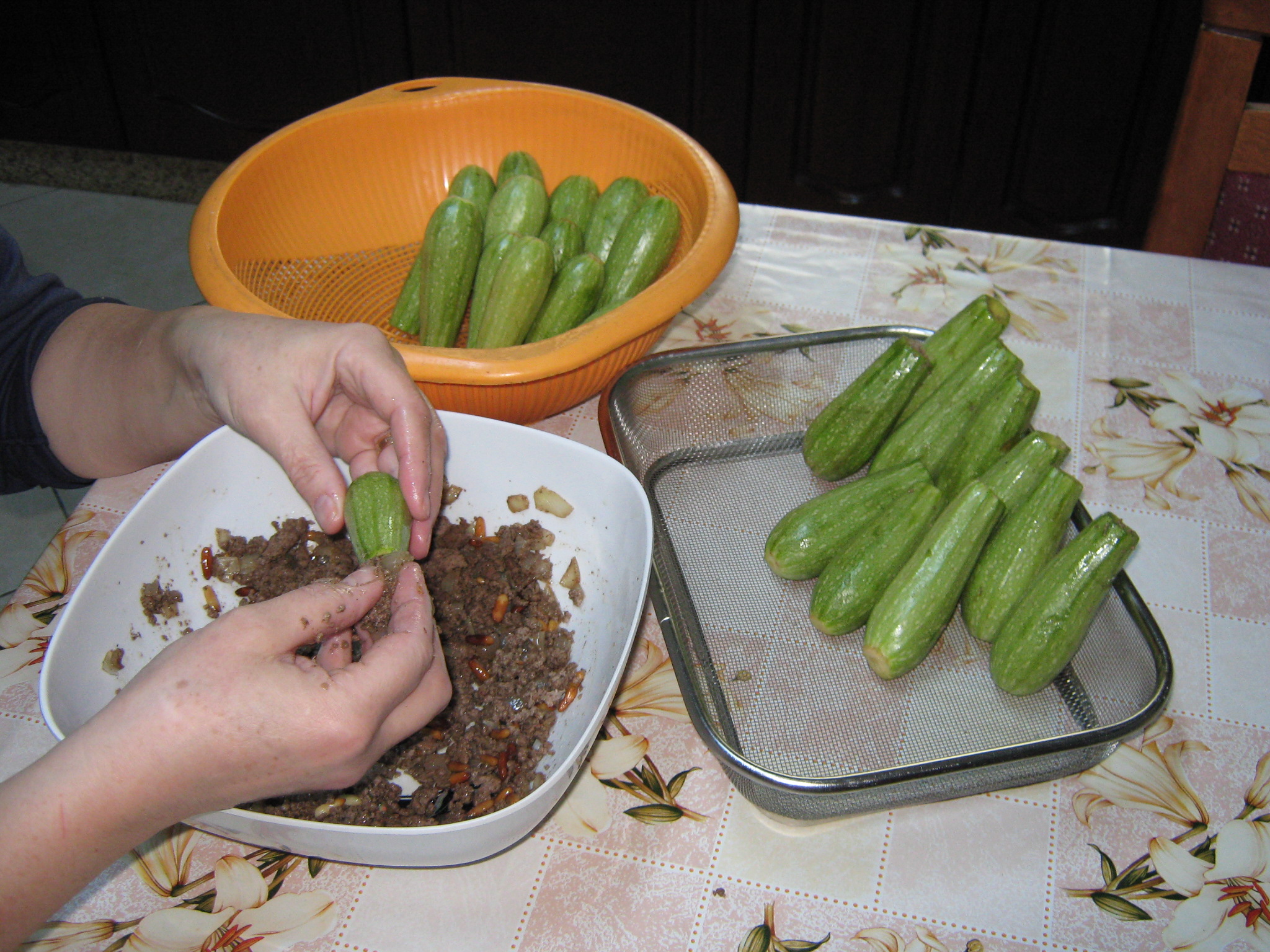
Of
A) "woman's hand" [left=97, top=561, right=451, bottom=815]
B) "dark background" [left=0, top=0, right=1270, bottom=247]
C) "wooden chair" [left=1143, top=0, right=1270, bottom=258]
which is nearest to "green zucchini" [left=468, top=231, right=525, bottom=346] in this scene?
"woman's hand" [left=97, top=561, right=451, bottom=815]

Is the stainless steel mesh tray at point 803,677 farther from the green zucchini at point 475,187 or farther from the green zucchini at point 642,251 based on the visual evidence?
the green zucchini at point 475,187

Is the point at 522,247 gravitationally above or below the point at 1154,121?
above

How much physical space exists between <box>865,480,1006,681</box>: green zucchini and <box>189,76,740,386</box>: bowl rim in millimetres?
397

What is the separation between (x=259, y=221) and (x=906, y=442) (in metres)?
0.91

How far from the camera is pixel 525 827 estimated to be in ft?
2.46

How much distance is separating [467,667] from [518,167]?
2.64ft

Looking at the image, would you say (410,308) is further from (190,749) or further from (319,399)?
(190,749)

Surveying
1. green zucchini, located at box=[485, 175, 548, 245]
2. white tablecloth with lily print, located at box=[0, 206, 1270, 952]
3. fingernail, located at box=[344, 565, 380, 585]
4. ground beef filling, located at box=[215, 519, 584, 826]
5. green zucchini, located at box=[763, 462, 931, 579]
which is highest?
green zucchini, located at box=[485, 175, 548, 245]

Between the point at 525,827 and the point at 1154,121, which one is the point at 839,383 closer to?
the point at 525,827

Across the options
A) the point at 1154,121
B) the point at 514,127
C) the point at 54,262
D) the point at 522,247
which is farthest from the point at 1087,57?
the point at 54,262

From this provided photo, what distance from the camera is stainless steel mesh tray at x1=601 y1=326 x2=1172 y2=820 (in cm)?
80

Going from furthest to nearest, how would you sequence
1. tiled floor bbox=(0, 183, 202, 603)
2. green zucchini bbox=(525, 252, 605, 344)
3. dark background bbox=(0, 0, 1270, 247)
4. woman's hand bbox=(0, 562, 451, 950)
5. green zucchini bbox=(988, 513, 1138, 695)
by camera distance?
1. tiled floor bbox=(0, 183, 202, 603)
2. dark background bbox=(0, 0, 1270, 247)
3. green zucchini bbox=(525, 252, 605, 344)
4. green zucchini bbox=(988, 513, 1138, 695)
5. woman's hand bbox=(0, 562, 451, 950)

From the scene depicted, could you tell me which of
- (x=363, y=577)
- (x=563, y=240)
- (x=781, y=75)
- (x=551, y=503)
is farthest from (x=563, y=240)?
(x=781, y=75)

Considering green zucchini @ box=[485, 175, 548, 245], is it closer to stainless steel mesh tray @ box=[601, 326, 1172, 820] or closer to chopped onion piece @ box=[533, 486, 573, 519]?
stainless steel mesh tray @ box=[601, 326, 1172, 820]
